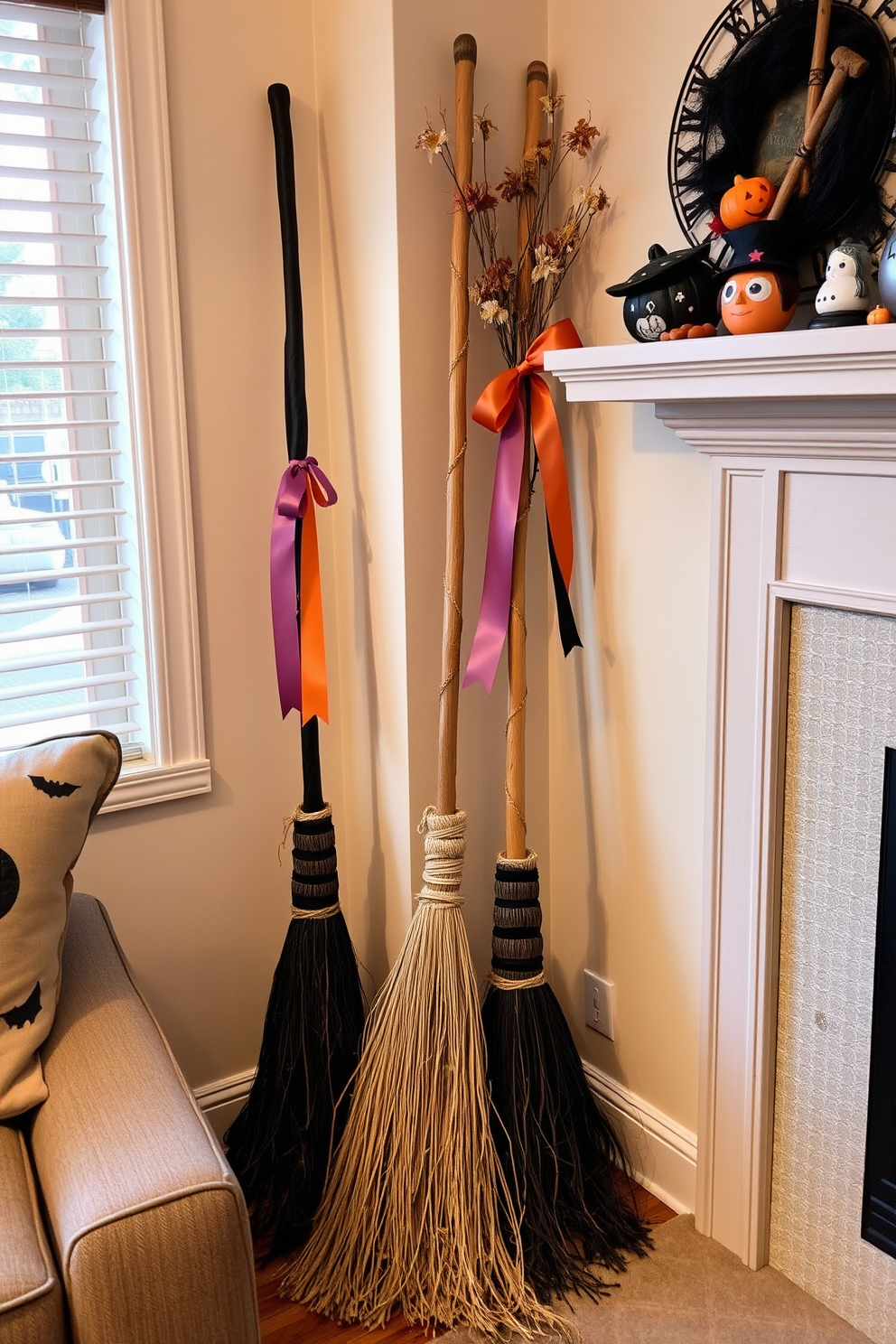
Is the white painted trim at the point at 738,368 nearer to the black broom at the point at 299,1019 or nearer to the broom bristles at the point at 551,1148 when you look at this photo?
the black broom at the point at 299,1019

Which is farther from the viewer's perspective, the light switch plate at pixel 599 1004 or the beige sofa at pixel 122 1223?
the light switch plate at pixel 599 1004

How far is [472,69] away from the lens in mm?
1699

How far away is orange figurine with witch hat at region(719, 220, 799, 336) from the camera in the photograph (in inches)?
53.9

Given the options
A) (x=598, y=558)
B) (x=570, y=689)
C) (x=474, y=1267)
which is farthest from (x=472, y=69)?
(x=474, y=1267)

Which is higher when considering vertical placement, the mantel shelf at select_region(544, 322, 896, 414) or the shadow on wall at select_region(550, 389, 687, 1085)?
the mantel shelf at select_region(544, 322, 896, 414)

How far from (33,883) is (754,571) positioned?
104 cm

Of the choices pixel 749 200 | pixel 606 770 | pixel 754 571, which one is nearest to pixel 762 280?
pixel 749 200

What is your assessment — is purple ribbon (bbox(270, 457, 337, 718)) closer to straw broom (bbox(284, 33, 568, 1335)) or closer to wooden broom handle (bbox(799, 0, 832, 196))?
straw broom (bbox(284, 33, 568, 1335))

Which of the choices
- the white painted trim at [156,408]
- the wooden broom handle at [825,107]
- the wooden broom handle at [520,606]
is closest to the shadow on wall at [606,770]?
the wooden broom handle at [520,606]

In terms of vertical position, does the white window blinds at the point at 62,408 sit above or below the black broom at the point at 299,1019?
above

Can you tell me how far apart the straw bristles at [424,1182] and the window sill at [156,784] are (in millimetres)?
434

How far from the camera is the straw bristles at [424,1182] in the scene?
5.54 feet

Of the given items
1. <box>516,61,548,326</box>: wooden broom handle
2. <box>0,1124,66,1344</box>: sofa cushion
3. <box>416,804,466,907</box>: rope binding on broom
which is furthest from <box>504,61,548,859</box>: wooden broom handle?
<box>0,1124,66,1344</box>: sofa cushion

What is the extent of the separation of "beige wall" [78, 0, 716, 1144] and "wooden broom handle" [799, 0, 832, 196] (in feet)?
1.00
